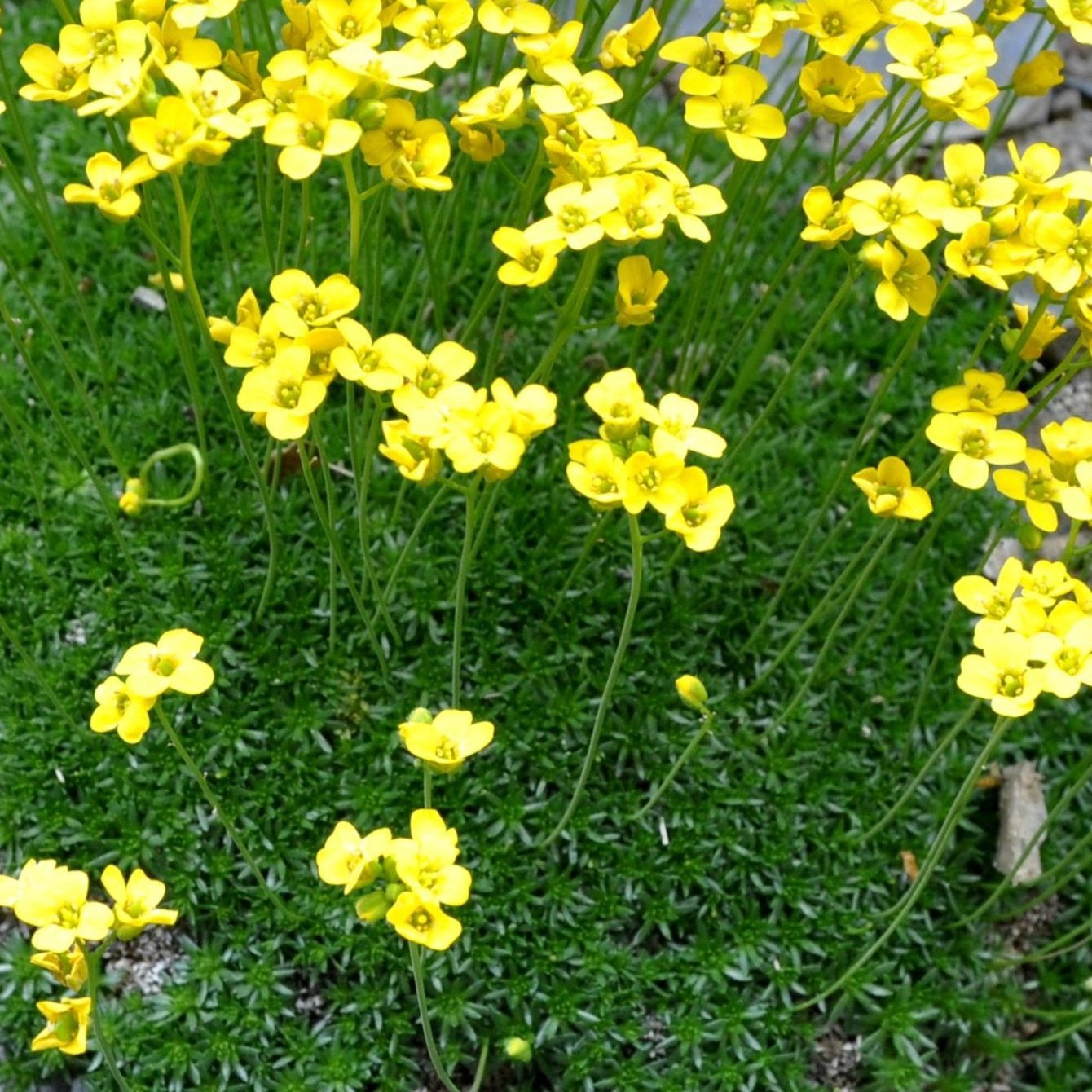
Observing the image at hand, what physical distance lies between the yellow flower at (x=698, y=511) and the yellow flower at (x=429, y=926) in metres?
0.58

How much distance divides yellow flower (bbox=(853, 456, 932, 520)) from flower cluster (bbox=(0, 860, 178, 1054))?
1.23 metres

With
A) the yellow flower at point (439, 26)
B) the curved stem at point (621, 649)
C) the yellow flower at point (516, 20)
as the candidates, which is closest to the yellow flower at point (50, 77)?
the yellow flower at point (439, 26)

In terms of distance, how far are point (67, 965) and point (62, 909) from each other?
0.28ft

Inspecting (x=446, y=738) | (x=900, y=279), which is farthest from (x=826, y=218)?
(x=446, y=738)

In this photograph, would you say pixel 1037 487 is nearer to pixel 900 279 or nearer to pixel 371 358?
pixel 900 279

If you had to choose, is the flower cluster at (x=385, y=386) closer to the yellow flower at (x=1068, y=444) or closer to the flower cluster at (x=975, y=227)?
the flower cluster at (x=975, y=227)

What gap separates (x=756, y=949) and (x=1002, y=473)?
3.63 ft

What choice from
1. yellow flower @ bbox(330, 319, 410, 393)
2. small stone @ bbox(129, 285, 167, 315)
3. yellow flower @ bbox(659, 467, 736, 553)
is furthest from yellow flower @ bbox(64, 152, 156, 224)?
small stone @ bbox(129, 285, 167, 315)

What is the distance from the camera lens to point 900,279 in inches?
80.0

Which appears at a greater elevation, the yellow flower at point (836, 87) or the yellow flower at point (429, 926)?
the yellow flower at point (836, 87)

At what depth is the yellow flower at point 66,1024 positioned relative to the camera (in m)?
1.64

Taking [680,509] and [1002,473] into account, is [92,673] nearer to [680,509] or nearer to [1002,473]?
[680,509]

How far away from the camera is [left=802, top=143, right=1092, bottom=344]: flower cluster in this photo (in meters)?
1.87

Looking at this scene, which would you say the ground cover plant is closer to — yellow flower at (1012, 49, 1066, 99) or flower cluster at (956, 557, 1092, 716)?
flower cluster at (956, 557, 1092, 716)
